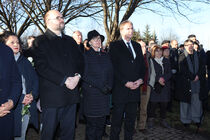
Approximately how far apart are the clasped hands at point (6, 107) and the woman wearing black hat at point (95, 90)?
4.09 feet

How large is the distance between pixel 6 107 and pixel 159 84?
142 inches

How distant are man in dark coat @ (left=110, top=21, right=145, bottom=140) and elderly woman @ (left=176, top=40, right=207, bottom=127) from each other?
184 centimetres

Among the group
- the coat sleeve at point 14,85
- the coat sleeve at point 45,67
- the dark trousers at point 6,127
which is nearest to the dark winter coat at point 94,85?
the coat sleeve at point 45,67

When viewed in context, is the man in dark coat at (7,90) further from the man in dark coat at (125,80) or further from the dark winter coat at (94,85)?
the man in dark coat at (125,80)

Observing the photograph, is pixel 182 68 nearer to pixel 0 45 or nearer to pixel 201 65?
pixel 201 65

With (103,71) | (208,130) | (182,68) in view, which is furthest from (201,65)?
(103,71)

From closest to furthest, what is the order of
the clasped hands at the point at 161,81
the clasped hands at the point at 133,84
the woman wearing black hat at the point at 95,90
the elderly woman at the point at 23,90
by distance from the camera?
the elderly woman at the point at 23,90
the woman wearing black hat at the point at 95,90
the clasped hands at the point at 133,84
the clasped hands at the point at 161,81

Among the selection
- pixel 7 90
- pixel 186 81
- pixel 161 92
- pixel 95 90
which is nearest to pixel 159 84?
pixel 161 92

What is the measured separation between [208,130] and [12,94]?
185 inches

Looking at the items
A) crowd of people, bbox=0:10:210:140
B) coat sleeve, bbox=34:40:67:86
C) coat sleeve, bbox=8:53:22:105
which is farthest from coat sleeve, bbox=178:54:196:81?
coat sleeve, bbox=8:53:22:105

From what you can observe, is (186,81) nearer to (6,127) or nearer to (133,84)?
(133,84)

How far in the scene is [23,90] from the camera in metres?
3.21

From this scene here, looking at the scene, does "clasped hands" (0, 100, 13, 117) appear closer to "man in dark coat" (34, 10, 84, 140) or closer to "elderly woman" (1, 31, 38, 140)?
"man in dark coat" (34, 10, 84, 140)

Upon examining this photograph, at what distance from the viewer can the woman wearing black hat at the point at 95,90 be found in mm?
3372
